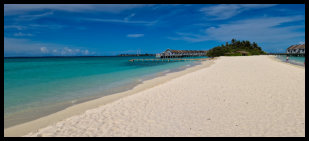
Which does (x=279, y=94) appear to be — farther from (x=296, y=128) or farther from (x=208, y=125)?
(x=208, y=125)

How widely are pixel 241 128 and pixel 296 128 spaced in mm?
1176

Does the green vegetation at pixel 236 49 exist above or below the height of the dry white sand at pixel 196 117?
above

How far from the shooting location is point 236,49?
7431 cm

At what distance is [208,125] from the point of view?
400 centimetres

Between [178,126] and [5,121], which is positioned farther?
[5,121]

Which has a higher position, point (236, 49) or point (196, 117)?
point (236, 49)

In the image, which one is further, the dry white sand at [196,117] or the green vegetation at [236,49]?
the green vegetation at [236,49]

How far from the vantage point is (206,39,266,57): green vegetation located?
2606 inches

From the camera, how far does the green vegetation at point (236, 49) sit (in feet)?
217

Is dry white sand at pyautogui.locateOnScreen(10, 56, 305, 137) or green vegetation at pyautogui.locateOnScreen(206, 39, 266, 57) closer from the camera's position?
dry white sand at pyautogui.locateOnScreen(10, 56, 305, 137)

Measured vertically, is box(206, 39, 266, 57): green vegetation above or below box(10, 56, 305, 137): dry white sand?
above

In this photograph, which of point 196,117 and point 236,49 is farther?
point 236,49
